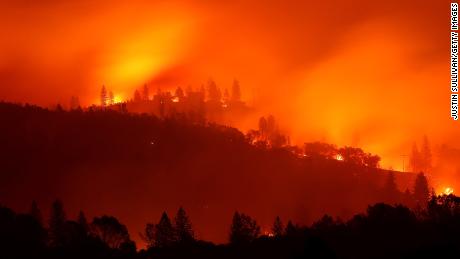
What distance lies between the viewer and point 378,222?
94000 mm

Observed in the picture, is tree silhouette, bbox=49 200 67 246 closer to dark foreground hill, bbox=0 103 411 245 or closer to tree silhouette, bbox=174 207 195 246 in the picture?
tree silhouette, bbox=174 207 195 246

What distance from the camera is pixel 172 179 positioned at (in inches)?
6954

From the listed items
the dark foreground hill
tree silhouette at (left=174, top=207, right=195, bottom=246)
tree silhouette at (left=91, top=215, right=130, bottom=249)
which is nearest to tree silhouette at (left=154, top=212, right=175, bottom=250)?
tree silhouette at (left=174, top=207, right=195, bottom=246)

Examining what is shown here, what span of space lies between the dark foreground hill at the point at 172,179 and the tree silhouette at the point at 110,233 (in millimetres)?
37906

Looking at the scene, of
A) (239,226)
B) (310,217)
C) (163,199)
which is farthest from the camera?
(163,199)

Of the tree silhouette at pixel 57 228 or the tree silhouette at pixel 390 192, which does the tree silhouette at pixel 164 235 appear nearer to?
the tree silhouette at pixel 57 228

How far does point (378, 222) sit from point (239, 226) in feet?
69.3

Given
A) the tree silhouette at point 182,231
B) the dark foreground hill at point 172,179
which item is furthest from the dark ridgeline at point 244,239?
the dark foreground hill at point 172,179

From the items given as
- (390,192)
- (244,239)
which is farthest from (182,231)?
(390,192)

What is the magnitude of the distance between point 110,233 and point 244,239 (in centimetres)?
2024

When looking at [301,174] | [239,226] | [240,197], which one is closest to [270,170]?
[301,174]

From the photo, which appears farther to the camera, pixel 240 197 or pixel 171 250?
pixel 240 197

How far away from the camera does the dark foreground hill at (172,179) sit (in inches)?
6142

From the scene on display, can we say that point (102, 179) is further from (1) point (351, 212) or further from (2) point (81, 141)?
(1) point (351, 212)
